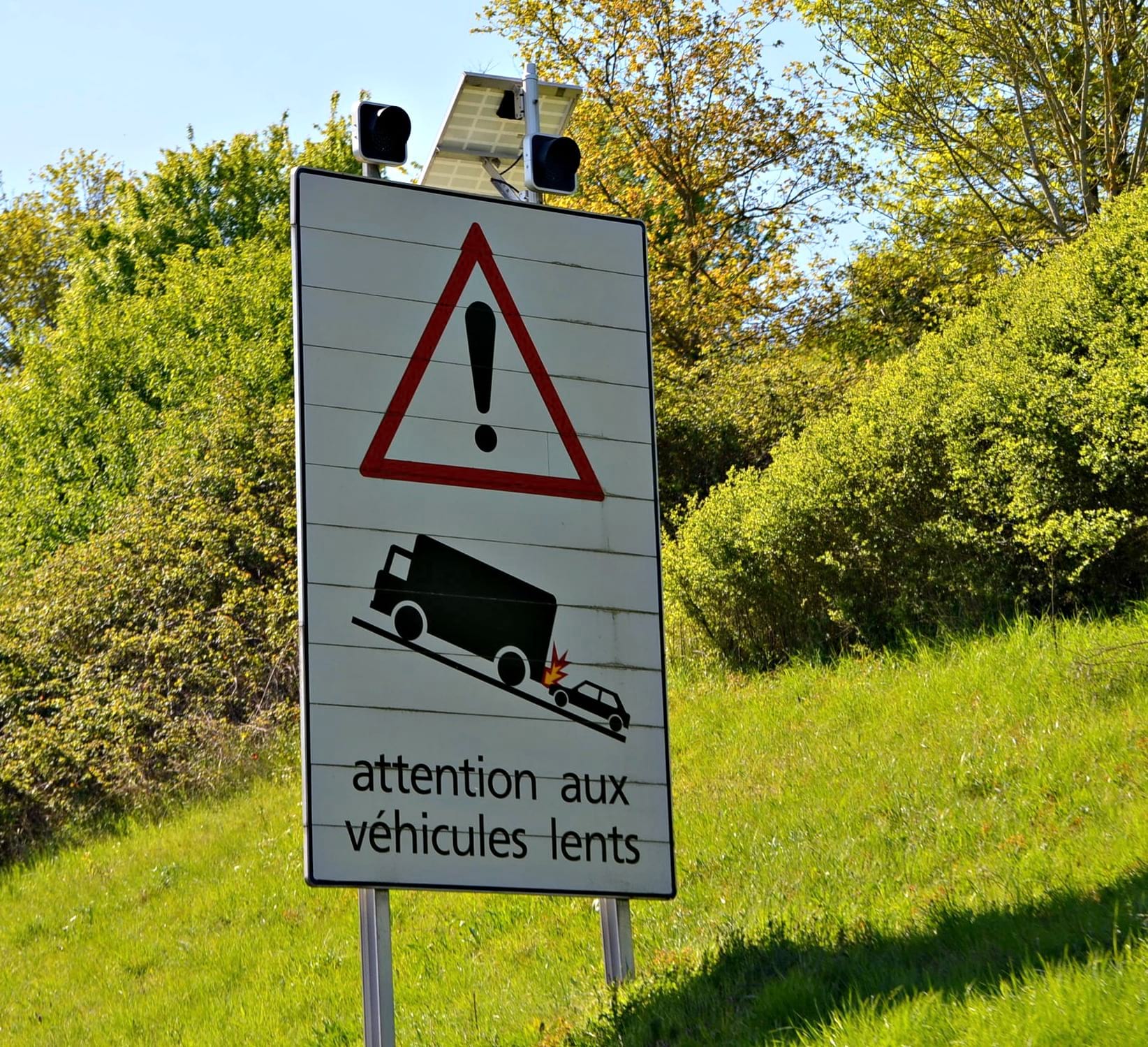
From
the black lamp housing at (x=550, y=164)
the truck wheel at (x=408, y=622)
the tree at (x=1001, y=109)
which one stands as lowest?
the truck wheel at (x=408, y=622)

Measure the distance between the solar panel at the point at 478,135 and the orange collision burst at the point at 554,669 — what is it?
262 cm

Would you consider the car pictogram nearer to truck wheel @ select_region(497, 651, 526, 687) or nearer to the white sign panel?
the white sign panel

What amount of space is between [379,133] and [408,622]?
2.34 metres

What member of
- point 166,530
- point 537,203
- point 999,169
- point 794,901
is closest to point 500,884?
point 794,901

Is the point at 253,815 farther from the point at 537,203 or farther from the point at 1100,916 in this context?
the point at 1100,916

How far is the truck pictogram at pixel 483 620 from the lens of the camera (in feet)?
21.3

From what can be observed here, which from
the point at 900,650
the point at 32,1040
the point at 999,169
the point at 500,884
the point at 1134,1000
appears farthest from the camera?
the point at 999,169

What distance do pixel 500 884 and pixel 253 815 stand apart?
7.90m

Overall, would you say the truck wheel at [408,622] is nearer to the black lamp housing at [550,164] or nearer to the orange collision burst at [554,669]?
the orange collision burst at [554,669]

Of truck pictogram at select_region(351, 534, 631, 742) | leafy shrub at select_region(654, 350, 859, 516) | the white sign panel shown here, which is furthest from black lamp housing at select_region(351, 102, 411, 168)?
leafy shrub at select_region(654, 350, 859, 516)

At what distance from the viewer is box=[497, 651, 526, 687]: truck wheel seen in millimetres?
6605

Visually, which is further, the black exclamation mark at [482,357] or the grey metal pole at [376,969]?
the black exclamation mark at [482,357]

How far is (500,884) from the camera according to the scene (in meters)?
6.36

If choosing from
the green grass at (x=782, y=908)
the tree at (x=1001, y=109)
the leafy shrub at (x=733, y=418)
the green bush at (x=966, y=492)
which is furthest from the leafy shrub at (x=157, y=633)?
the tree at (x=1001, y=109)
